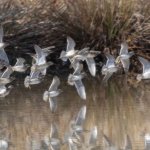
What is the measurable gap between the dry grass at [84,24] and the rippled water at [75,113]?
5.85ft

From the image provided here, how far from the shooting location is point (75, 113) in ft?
39.9

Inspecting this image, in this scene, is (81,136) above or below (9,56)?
above

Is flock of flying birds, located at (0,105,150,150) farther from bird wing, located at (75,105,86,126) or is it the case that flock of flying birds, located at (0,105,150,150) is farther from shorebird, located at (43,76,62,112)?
shorebird, located at (43,76,62,112)

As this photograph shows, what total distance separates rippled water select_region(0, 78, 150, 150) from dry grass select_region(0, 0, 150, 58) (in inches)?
70.2

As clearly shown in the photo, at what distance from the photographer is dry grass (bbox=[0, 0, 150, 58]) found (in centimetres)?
1666

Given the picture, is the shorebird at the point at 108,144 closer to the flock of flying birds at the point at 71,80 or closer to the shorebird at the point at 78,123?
the flock of flying birds at the point at 71,80

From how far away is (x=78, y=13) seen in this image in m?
16.8

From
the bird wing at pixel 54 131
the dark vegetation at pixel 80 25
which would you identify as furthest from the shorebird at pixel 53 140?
the dark vegetation at pixel 80 25

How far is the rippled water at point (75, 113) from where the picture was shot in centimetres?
1068

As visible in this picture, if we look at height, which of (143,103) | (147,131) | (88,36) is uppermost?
(147,131)

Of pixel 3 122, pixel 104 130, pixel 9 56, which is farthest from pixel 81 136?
pixel 9 56

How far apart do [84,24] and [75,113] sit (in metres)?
4.94

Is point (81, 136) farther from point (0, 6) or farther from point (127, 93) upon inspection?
point (0, 6)

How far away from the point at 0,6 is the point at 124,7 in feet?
7.89
